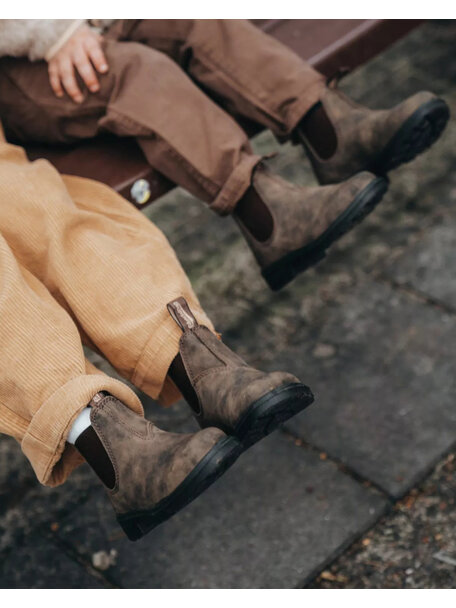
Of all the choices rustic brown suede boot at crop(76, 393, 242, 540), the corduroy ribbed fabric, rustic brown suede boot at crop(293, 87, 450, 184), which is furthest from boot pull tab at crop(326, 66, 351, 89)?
rustic brown suede boot at crop(76, 393, 242, 540)

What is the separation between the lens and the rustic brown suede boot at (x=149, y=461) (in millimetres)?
1777

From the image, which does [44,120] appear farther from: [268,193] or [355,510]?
[355,510]

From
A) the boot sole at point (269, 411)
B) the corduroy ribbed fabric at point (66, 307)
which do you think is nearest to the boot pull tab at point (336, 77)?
the corduroy ribbed fabric at point (66, 307)

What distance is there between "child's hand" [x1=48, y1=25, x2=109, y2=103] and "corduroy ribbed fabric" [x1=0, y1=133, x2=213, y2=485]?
0.30m

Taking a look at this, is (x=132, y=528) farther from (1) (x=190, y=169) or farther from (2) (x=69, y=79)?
(2) (x=69, y=79)

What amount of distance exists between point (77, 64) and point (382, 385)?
3.89ft

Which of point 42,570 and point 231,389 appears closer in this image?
point 231,389

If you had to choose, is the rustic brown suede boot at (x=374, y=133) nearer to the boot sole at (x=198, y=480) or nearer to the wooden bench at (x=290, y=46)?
the wooden bench at (x=290, y=46)

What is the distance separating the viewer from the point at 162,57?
2492 millimetres

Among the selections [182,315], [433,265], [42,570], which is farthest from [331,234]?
[42,570]

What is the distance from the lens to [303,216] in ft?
7.43

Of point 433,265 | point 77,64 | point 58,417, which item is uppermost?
point 77,64

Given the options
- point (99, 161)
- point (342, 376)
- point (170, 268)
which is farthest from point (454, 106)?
point (170, 268)

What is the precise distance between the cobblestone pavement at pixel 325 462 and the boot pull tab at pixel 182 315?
0.65 m
